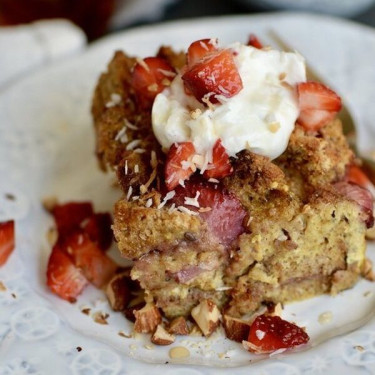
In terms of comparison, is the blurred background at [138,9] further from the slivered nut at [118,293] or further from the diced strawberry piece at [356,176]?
the slivered nut at [118,293]

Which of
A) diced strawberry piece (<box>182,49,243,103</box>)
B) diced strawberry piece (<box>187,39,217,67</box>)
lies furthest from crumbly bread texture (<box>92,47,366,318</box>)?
diced strawberry piece (<box>187,39,217,67</box>)

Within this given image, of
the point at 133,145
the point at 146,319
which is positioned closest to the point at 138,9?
the point at 133,145

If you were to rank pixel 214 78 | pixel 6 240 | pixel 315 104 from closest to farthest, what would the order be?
pixel 214 78 < pixel 315 104 < pixel 6 240

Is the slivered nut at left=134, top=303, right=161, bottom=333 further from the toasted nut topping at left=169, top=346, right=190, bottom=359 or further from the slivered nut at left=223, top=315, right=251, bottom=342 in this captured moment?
the slivered nut at left=223, top=315, right=251, bottom=342

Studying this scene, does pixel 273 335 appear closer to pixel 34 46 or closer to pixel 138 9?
pixel 34 46

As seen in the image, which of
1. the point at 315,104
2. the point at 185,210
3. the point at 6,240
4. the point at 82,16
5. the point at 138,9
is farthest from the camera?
the point at 82,16

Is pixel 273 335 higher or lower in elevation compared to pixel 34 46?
lower

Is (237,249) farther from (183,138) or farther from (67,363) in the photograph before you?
(67,363)

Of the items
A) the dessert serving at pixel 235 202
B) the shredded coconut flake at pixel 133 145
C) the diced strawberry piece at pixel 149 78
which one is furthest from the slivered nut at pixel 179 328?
the diced strawberry piece at pixel 149 78
